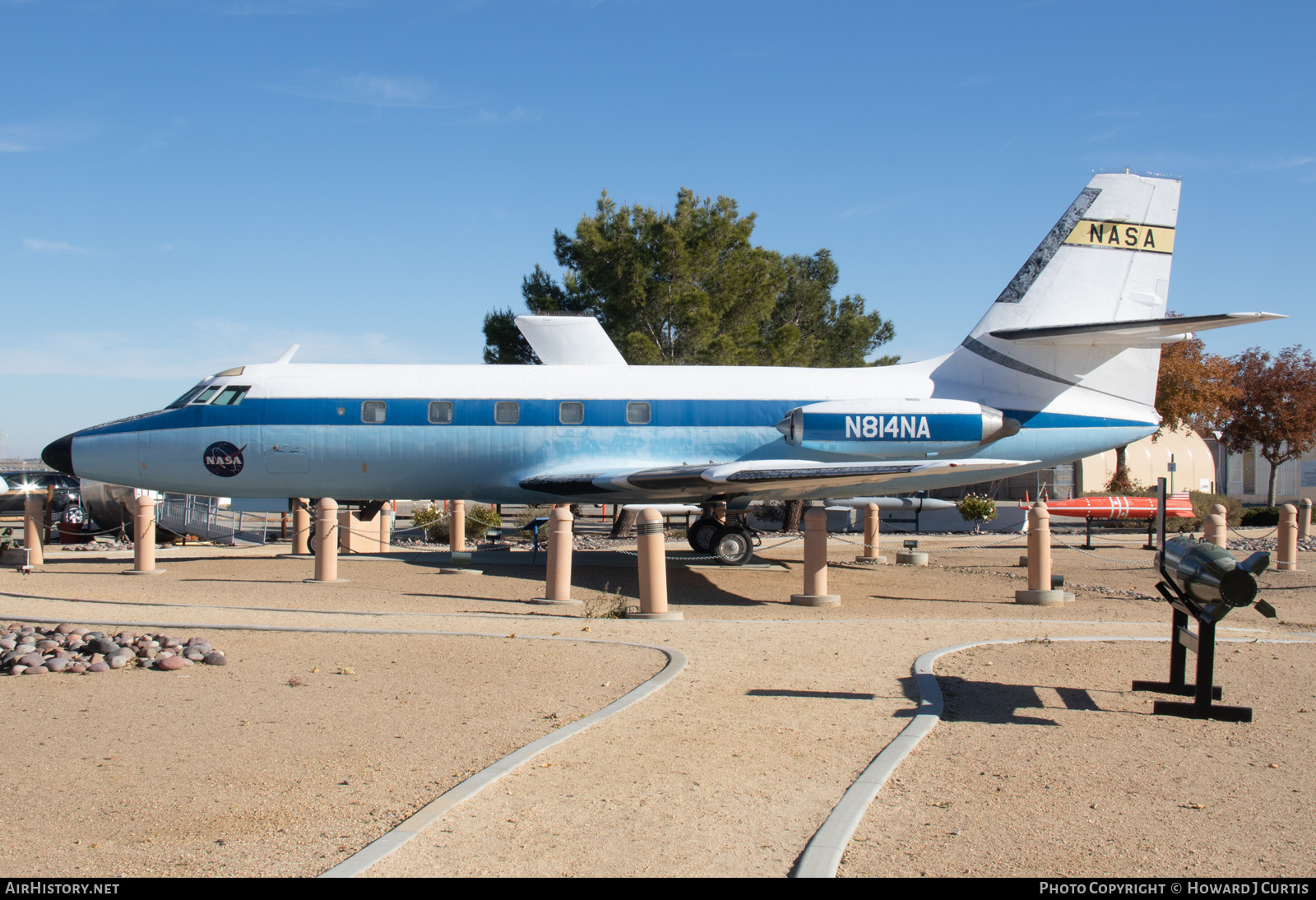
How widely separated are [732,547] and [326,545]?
6.82 meters

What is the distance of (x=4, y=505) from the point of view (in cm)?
3409

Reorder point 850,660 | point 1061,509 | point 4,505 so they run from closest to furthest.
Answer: point 850,660, point 1061,509, point 4,505

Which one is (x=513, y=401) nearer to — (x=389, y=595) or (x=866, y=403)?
(x=389, y=595)

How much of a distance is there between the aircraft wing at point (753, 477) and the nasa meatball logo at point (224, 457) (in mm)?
Result: 4802

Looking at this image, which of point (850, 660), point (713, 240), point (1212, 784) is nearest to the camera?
point (1212, 784)

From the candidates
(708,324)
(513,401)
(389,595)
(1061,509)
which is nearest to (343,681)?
(389,595)

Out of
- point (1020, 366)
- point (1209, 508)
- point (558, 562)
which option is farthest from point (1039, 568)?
point (1209, 508)

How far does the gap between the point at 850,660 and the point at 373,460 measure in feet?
33.3

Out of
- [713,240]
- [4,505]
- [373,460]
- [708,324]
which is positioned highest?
[713,240]

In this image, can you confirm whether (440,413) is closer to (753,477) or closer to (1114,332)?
(753,477)

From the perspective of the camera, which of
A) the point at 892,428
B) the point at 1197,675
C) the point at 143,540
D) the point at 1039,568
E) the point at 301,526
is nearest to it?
the point at 1197,675

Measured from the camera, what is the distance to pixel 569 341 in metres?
17.3

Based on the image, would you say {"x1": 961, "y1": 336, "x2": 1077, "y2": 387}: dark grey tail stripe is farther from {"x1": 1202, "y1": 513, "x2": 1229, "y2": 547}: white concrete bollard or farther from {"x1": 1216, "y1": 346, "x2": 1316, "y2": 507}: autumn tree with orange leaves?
{"x1": 1216, "y1": 346, "x2": 1316, "y2": 507}: autumn tree with orange leaves

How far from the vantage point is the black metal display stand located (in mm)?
5801
